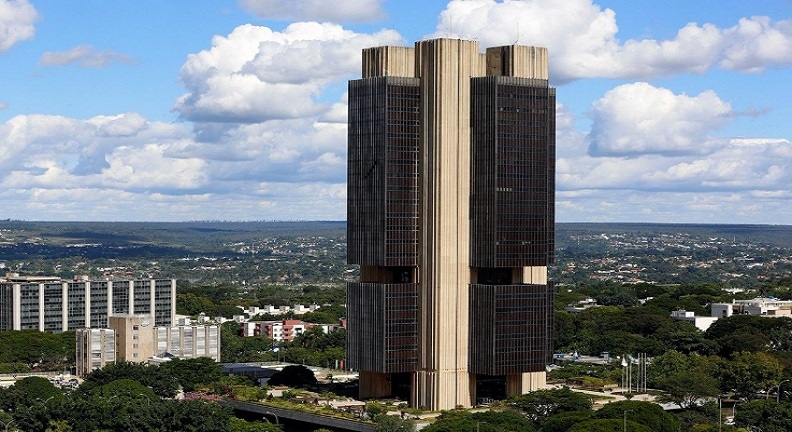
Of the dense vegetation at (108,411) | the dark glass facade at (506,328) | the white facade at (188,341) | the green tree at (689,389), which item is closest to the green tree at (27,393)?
the dense vegetation at (108,411)

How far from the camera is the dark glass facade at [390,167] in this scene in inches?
4978

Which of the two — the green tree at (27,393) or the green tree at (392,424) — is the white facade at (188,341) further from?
the green tree at (392,424)

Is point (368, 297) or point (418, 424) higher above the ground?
point (368, 297)

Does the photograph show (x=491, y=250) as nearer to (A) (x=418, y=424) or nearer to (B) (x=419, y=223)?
(B) (x=419, y=223)

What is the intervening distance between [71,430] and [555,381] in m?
48.2

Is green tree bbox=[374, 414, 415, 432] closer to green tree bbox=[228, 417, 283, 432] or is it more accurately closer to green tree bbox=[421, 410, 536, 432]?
green tree bbox=[421, 410, 536, 432]

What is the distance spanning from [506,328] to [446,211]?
Answer: 35.7ft

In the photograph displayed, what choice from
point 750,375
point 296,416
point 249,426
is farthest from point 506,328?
point 750,375

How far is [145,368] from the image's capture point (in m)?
146

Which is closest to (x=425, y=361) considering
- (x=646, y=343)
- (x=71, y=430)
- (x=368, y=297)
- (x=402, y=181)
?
(x=368, y=297)

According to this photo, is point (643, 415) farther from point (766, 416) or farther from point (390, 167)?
point (390, 167)

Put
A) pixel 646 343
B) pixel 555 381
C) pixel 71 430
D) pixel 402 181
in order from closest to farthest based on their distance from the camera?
pixel 71 430, pixel 402 181, pixel 555 381, pixel 646 343

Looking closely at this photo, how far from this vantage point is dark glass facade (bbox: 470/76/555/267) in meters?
127

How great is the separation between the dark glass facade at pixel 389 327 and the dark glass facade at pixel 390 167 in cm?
244
